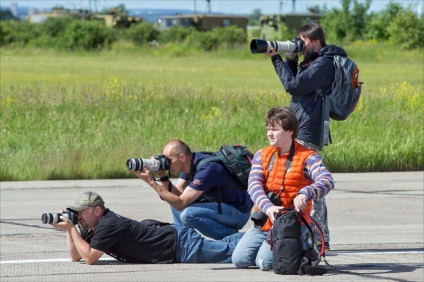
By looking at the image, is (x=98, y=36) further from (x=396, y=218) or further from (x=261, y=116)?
(x=396, y=218)

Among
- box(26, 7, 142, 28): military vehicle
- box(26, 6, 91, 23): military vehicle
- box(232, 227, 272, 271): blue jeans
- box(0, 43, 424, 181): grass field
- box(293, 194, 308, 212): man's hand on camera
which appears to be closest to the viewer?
box(293, 194, 308, 212): man's hand on camera

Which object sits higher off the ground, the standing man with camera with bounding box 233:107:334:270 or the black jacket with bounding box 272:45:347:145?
the black jacket with bounding box 272:45:347:145

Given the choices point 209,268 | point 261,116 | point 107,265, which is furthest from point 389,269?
point 261,116

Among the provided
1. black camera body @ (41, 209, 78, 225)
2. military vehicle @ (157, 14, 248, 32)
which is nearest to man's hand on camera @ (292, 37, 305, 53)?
black camera body @ (41, 209, 78, 225)

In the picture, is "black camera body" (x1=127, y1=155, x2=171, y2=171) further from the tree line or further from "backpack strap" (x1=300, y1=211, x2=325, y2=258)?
the tree line

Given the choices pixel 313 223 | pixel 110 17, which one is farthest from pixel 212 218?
pixel 110 17

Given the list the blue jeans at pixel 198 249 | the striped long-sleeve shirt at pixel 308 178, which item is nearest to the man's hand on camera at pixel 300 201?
the striped long-sleeve shirt at pixel 308 178

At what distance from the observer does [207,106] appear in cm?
2039

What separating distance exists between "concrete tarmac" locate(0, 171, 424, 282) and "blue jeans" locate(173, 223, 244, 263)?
9cm

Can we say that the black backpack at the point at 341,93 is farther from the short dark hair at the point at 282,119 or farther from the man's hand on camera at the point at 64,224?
the man's hand on camera at the point at 64,224

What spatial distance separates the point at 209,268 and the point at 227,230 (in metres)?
0.61

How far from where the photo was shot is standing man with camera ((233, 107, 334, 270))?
23.6 feet

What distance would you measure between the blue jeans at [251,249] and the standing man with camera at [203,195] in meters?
0.53

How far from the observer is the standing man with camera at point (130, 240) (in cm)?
758
